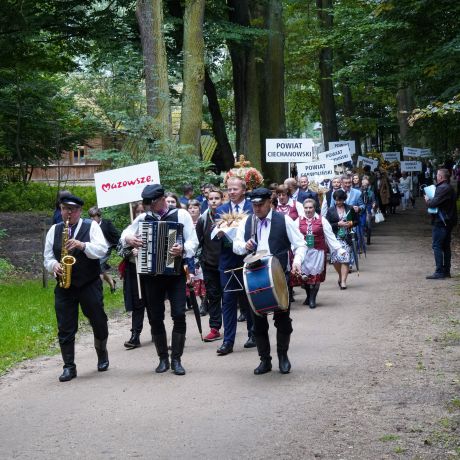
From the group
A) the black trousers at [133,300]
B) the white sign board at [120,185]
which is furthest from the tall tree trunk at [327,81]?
the black trousers at [133,300]

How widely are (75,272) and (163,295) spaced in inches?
37.4

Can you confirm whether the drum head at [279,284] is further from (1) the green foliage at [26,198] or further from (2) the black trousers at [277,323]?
(1) the green foliage at [26,198]

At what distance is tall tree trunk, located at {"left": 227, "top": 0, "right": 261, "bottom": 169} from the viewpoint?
95.7ft

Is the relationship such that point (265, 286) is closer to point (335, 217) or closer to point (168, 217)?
point (168, 217)

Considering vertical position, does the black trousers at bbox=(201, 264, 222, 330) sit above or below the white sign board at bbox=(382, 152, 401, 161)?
below

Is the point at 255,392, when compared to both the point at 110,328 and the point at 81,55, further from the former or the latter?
the point at 81,55

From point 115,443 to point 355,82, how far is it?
25.1 metres

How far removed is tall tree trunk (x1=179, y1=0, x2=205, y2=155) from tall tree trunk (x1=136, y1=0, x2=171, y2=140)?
3.38ft

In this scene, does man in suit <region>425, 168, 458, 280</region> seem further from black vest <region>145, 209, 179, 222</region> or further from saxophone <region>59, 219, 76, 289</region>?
saxophone <region>59, 219, 76, 289</region>

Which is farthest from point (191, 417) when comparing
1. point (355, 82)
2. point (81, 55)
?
point (355, 82)

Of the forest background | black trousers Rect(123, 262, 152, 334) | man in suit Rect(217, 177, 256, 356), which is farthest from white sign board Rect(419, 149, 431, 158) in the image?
→ man in suit Rect(217, 177, 256, 356)

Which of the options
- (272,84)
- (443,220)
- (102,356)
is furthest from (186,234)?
(272,84)

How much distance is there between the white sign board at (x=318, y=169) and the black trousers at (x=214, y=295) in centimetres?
1159

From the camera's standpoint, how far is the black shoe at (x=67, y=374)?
10087 mm
